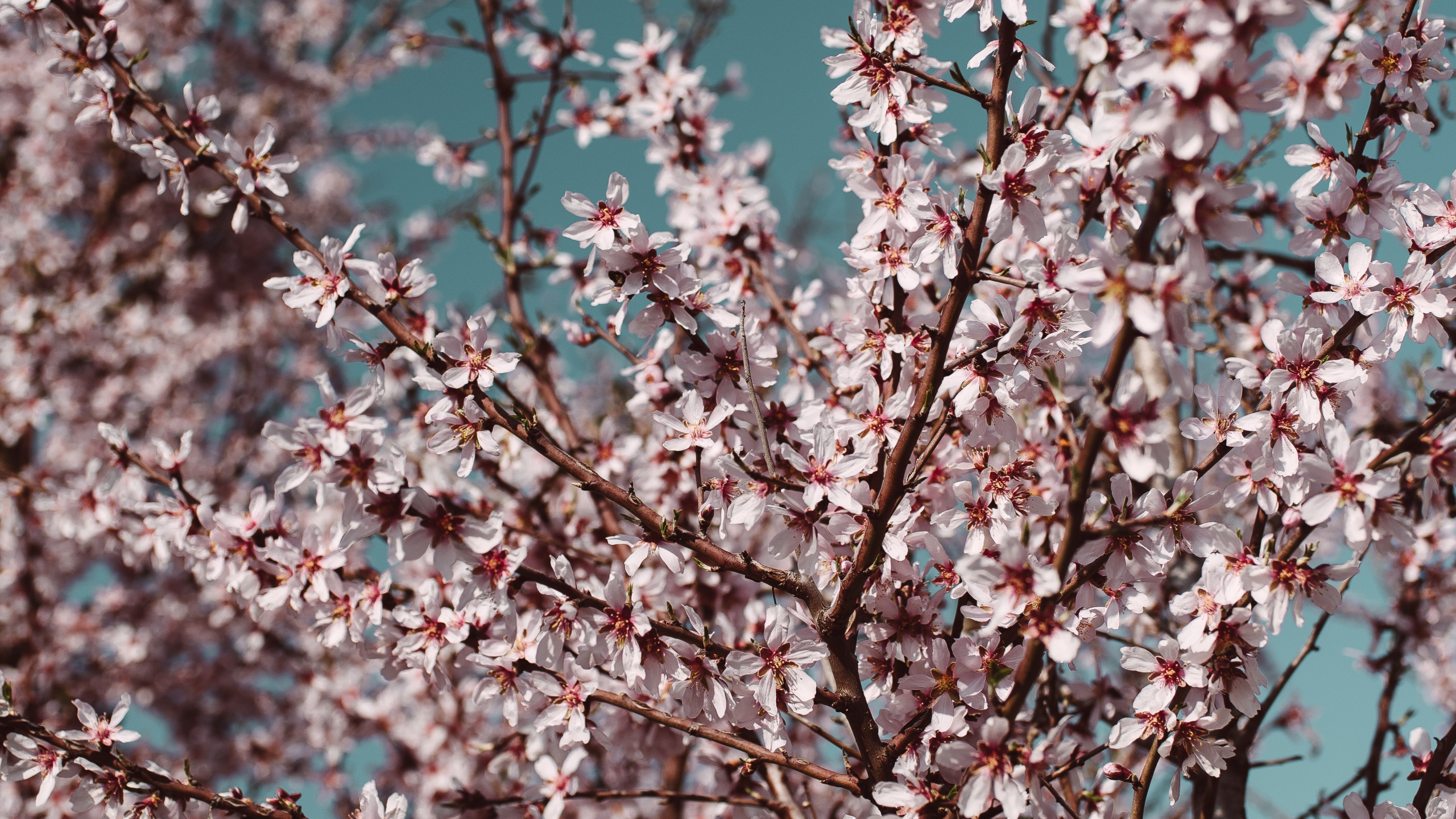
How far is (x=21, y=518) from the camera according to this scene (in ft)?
18.5

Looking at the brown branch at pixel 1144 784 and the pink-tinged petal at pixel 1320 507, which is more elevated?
the pink-tinged petal at pixel 1320 507

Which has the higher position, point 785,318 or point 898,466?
point 785,318

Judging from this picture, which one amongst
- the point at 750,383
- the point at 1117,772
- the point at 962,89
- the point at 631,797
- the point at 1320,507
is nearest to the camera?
the point at 1320,507

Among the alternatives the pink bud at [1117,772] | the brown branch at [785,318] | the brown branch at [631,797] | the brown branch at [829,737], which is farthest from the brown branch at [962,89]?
the brown branch at [631,797]

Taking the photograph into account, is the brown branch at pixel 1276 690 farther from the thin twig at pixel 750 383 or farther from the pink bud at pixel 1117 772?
the thin twig at pixel 750 383

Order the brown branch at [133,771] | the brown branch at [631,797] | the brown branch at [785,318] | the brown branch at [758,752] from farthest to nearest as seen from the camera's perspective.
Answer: the brown branch at [785,318] < the brown branch at [631,797] < the brown branch at [133,771] < the brown branch at [758,752]

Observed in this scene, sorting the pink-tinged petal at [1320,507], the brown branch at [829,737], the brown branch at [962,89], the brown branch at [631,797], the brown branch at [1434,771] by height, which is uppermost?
the brown branch at [962,89]

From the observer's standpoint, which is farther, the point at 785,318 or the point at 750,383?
the point at 785,318

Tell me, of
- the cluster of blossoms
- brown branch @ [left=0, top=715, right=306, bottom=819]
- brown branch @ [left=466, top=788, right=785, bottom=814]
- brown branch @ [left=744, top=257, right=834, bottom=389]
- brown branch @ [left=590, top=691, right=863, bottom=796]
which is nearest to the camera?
the cluster of blossoms

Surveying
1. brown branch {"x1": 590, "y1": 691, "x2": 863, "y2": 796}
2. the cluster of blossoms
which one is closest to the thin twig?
the cluster of blossoms

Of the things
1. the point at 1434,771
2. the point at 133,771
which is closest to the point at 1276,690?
the point at 1434,771

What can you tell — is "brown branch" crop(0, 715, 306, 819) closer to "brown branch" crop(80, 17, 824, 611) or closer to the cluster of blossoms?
the cluster of blossoms

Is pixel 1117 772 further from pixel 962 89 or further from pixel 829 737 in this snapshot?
pixel 962 89

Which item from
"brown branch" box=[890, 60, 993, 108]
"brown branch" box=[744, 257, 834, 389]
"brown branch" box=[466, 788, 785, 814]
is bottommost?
"brown branch" box=[466, 788, 785, 814]
